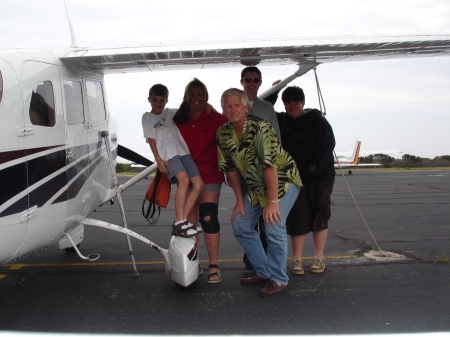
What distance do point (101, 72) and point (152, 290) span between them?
2.50 metres

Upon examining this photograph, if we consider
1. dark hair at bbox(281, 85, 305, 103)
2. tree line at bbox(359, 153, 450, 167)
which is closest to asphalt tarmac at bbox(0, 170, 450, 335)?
dark hair at bbox(281, 85, 305, 103)

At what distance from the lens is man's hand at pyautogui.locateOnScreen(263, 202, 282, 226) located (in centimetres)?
446

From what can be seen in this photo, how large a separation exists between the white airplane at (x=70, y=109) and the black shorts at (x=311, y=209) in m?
1.23

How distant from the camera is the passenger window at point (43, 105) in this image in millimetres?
3926

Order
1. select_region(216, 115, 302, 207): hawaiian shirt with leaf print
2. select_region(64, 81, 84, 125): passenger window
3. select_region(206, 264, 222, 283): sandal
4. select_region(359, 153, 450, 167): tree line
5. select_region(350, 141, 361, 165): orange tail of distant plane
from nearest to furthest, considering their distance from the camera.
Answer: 1. select_region(216, 115, 302, 207): hawaiian shirt with leaf print
2. select_region(64, 81, 84, 125): passenger window
3. select_region(206, 264, 222, 283): sandal
4. select_region(350, 141, 361, 165): orange tail of distant plane
5. select_region(359, 153, 450, 167): tree line

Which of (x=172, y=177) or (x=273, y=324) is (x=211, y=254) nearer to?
(x=172, y=177)

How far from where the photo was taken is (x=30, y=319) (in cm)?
411

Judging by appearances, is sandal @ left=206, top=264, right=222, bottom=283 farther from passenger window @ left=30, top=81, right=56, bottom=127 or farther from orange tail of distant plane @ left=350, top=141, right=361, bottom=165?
orange tail of distant plane @ left=350, top=141, right=361, bottom=165

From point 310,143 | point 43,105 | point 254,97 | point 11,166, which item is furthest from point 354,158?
point 11,166

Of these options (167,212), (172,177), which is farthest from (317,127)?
(167,212)

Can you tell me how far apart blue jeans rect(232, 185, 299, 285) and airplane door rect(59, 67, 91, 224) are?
1.46 meters

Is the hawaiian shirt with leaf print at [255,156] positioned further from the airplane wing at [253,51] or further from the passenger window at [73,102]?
the passenger window at [73,102]

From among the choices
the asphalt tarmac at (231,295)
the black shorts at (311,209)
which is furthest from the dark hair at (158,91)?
the asphalt tarmac at (231,295)

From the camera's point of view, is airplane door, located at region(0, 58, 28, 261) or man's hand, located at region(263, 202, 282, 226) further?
man's hand, located at region(263, 202, 282, 226)
